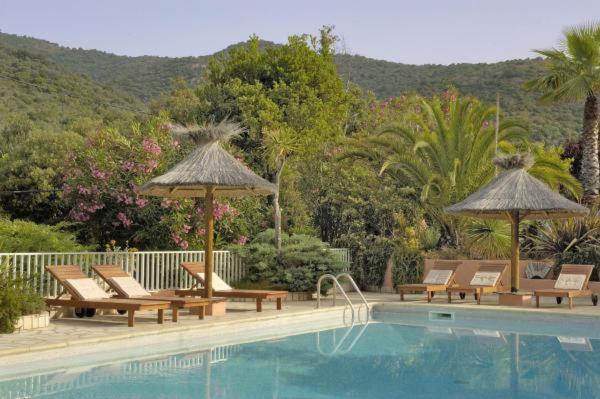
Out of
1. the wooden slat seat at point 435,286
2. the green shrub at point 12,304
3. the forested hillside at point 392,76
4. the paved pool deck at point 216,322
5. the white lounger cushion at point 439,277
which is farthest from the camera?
the forested hillside at point 392,76

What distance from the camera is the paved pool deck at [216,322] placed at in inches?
370

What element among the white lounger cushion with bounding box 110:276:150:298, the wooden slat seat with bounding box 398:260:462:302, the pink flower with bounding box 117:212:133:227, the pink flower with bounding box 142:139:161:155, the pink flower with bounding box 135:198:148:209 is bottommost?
the wooden slat seat with bounding box 398:260:462:302

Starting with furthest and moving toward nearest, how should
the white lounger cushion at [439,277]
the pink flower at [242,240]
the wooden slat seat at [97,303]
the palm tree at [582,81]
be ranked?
the palm tree at [582,81], the pink flower at [242,240], the white lounger cushion at [439,277], the wooden slat seat at [97,303]

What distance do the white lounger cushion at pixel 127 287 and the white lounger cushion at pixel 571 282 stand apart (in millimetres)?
8048

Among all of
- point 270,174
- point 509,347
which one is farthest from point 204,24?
point 509,347

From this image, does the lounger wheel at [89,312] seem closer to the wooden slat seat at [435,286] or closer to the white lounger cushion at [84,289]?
the white lounger cushion at [84,289]

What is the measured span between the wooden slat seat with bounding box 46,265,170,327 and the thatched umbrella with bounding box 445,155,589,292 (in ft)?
23.3

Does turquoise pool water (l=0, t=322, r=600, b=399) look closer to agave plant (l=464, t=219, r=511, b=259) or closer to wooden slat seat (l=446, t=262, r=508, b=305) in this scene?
wooden slat seat (l=446, t=262, r=508, b=305)

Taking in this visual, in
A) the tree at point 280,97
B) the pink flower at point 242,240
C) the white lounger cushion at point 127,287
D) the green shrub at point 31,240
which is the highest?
the tree at point 280,97

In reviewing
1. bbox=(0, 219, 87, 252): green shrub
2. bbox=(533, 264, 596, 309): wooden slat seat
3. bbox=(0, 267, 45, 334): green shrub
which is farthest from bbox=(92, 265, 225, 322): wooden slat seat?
bbox=(533, 264, 596, 309): wooden slat seat

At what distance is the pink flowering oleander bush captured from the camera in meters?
17.9

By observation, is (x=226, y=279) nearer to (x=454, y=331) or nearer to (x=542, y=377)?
(x=454, y=331)

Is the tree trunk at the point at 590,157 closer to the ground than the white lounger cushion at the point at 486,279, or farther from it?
farther from it

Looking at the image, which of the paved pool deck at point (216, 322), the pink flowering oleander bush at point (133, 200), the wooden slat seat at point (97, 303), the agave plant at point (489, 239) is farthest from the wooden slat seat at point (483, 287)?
the wooden slat seat at point (97, 303)
